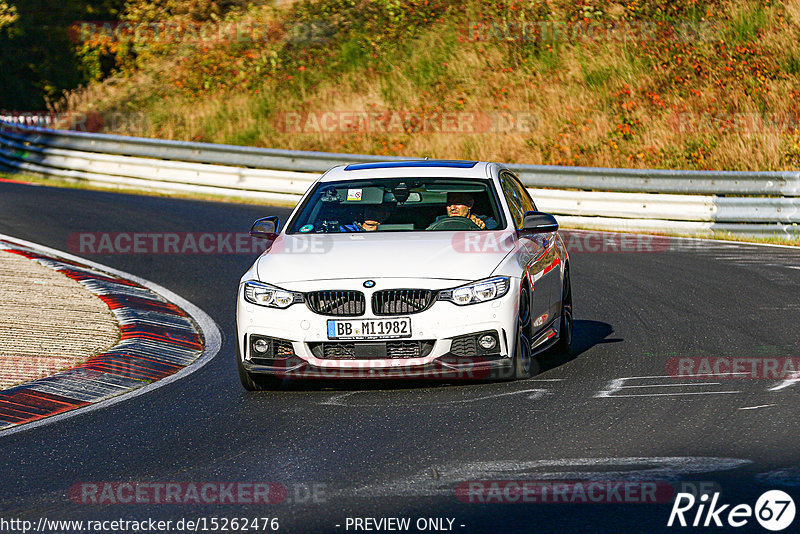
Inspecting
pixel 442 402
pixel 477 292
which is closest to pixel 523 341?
pixel 477 292

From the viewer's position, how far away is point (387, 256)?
28.3 feet

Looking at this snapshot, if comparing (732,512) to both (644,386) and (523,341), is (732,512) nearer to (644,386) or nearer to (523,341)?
(644,386)

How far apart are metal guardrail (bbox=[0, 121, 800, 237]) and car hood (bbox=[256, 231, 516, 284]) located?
9.44 meters

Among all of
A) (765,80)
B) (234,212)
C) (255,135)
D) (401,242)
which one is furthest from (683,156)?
(401,242)

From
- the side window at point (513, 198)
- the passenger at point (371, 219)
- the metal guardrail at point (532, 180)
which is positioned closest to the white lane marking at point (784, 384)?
the side window at point (513, 198)

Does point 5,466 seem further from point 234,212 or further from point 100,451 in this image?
point 234,212

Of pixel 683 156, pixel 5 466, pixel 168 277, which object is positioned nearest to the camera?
pixel 5 466

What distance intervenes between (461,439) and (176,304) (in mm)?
6366

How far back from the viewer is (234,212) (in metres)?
20.5

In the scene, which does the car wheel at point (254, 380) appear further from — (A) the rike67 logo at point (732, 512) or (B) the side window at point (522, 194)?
(A) the rike67 logo at point (732, 512)

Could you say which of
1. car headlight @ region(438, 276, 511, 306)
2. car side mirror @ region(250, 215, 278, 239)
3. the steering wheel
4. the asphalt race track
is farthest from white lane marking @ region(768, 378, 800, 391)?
car side mirror @ region(250, 215, 278, 239)

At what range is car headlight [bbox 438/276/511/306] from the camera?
835 cm

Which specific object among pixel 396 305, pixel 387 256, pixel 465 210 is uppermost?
pixel 465 210

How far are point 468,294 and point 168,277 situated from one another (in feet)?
23.1
